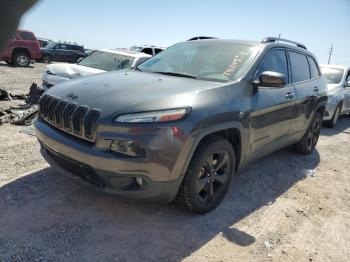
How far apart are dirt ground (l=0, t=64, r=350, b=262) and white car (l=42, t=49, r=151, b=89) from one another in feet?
11.0

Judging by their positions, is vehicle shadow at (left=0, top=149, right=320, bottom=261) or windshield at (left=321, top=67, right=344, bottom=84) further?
windshield at (left=321, top=67, right=344, bottom=84)

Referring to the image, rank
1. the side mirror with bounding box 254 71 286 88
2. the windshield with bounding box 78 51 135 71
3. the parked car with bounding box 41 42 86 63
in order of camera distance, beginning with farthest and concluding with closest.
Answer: the parked car with bounding box 41 42 86 63
the windshield with bounding box 78 51 135 71
the side mirror with bounding box 254 71 286 88

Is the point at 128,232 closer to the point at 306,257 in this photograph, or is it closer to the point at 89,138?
the point at 89,138

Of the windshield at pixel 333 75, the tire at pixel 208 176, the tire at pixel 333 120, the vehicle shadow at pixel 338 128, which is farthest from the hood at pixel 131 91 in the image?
the windshield at pixel 333 75

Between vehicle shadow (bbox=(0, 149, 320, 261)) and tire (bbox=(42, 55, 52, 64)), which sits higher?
vehicle shadow (bbox=(0, 149, 320, 261))

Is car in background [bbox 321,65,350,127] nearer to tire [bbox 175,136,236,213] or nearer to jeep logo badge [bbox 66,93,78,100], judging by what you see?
tire [bbox 175,136,236,213]

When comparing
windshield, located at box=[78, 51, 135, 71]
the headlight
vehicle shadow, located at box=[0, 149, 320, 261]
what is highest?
the headlight

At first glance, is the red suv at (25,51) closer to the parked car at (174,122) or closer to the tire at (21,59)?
the tire at (21,59)

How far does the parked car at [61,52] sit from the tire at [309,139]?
2102 centimetres

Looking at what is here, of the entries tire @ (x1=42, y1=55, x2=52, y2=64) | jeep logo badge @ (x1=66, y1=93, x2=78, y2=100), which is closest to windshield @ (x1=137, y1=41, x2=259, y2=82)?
jeep logo badge @ (x1=66, y1=93, x2=78, y2=100)

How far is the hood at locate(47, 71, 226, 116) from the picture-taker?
3.04 m

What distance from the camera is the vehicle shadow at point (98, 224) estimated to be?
2.84 m

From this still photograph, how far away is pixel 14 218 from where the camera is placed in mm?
3156

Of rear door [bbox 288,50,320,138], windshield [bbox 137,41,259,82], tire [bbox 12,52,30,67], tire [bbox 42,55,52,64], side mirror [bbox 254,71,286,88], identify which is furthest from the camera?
tire [bbox 42,55,52,64]
